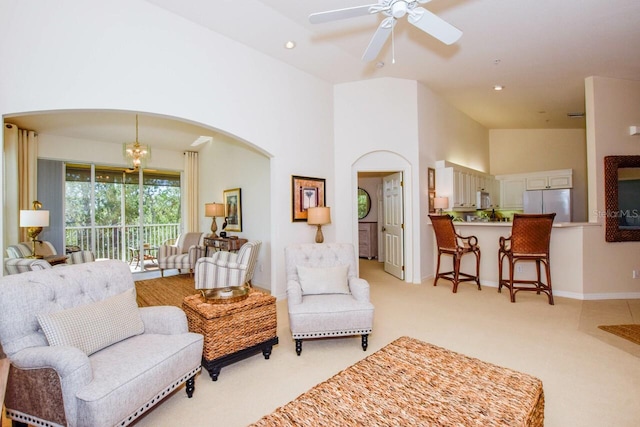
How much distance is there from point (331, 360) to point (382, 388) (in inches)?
45.7

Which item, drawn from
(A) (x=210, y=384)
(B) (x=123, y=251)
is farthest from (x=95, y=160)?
(A) (x=210, y=384)

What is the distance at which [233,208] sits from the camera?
20.0 feet

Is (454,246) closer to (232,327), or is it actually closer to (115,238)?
(232,327)

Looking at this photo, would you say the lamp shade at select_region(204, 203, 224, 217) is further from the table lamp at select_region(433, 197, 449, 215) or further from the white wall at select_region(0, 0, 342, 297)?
the table lamp at select_region(433, 197, 449, 215)

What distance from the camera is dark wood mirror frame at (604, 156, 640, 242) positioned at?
4.39 metres

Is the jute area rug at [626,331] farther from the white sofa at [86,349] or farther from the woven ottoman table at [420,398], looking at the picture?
the white sofa at [86,349]

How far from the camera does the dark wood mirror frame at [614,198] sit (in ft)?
14.4

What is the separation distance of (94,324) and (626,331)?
4.65 metres

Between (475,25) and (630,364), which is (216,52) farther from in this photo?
(630,364)

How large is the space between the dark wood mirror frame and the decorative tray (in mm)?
5001

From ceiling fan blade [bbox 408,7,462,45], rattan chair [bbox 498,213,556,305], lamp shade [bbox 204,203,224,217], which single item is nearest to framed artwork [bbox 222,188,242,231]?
lamp shade [bbox 204,203,224,217]

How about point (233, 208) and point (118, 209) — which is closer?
point (233, 208)

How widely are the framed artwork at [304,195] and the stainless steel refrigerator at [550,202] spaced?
520 centimetres

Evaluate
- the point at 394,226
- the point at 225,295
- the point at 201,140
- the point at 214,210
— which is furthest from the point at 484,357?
the point at 201,140
